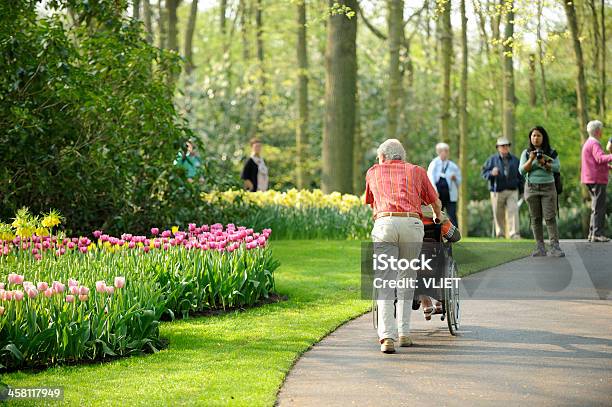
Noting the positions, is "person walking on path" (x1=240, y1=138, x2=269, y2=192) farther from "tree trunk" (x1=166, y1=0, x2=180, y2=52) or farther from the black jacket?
"tree trunk" (x1=166, y1=0, x2=180, y2=52)

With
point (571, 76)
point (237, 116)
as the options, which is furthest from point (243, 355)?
point (571, 76)

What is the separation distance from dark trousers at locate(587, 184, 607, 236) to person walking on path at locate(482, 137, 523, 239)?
2.45 metres

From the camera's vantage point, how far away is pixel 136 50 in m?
15.8

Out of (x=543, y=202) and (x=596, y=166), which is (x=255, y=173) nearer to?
(x=596, y=166)

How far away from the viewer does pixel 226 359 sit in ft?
26.0

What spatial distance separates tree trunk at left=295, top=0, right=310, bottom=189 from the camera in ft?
99.5

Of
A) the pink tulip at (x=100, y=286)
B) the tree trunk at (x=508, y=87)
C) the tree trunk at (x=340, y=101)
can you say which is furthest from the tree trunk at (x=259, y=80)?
the pink tulip at (x=100, y=286)

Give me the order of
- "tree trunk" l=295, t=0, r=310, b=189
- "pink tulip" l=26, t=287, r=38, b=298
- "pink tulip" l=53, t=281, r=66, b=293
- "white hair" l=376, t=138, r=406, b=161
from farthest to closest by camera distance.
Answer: "tree trunk" l=295, t=0, r=310, b=189 → "white hair" l=376, t=138, r=406, b=161 → "pink tulip" l=53, t=281, r=66, b=293 → "pink tulip" l=26, t=287, r=38, b=298

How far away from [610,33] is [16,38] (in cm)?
2242

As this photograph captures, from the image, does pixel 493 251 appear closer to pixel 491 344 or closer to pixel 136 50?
pixel 136 50

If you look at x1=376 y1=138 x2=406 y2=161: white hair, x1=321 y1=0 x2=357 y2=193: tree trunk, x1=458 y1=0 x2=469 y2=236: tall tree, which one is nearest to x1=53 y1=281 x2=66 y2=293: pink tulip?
x1=376 y1=138 x2=406 y2=161: white hair

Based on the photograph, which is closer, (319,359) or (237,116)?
(319,359)

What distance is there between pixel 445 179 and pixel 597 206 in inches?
98.8

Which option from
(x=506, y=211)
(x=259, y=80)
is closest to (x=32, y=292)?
(x=506, y=211)
